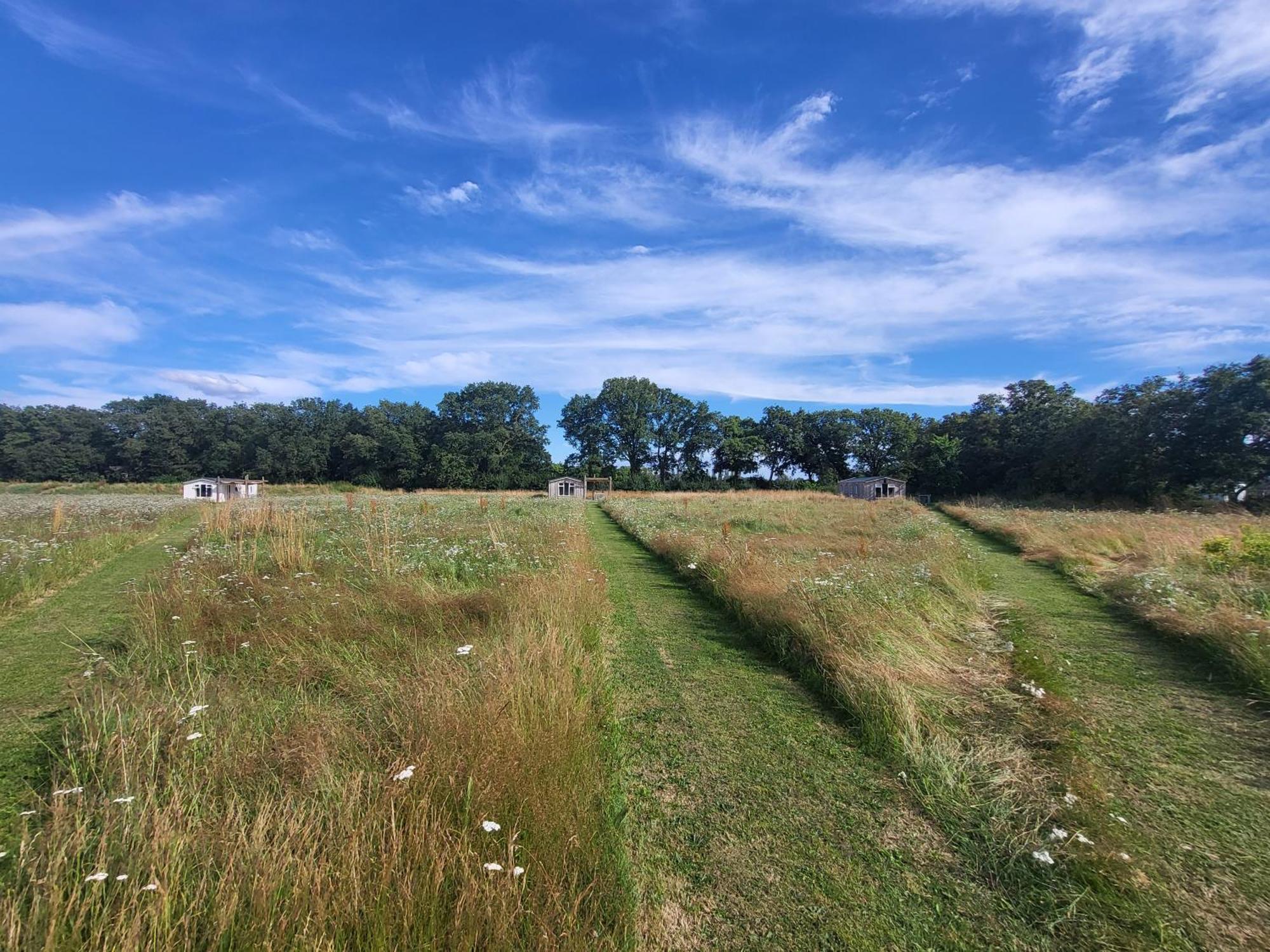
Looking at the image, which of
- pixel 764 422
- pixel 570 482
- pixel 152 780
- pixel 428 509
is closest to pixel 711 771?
pixel 152 780

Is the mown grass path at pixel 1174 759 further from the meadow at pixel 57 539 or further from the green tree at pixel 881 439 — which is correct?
the green tree at pixel 881 439

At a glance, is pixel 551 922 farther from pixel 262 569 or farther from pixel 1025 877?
pixel 262 569

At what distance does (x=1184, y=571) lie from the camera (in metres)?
9.84

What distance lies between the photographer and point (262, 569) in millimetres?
8875

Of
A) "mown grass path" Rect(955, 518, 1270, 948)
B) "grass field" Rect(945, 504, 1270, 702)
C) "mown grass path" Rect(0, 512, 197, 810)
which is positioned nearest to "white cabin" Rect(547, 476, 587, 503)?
"grass field" Rect(945, 504, 1270, 702)

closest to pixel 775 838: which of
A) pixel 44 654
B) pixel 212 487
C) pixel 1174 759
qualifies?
pixel 1174 759

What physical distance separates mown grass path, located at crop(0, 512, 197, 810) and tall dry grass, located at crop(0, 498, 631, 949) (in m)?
0.31

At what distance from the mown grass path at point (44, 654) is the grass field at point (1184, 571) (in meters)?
10.7

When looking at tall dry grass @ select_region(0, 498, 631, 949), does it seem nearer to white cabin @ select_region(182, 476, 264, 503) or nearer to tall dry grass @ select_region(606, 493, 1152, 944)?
tall dry grass @ select_region(606, 493, 1152, 944)

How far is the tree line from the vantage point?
55.0 m

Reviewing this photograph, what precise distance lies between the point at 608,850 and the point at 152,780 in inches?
101

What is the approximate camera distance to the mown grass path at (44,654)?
12.4 feet

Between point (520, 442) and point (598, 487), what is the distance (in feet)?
51.2

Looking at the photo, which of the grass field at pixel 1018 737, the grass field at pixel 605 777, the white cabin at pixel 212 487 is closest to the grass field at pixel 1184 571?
the grass field at pixel 605 777
